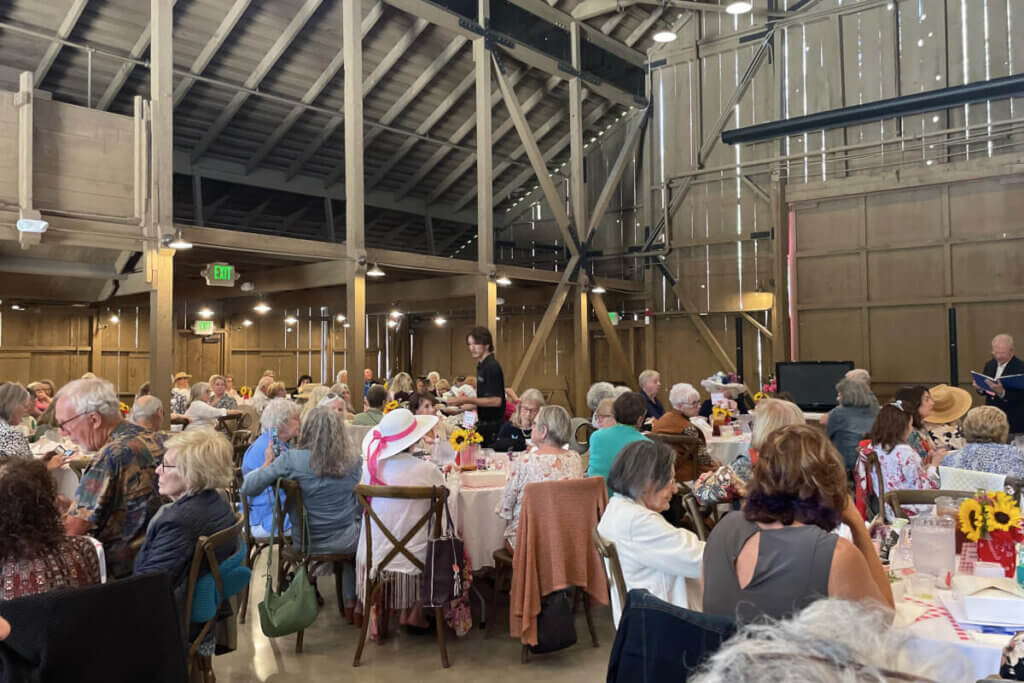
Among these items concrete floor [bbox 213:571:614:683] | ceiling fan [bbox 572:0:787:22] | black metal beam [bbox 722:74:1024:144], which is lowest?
concrete floor [bbox 213:571:614:683]

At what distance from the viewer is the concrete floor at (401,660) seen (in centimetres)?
368

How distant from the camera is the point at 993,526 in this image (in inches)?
90.2

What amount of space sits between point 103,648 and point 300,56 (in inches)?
392

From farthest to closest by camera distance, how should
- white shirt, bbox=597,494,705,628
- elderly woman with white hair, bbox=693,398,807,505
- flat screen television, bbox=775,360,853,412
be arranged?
flat screen television, bbox=775,360,853,412, elderly woman with white hair, bbox=693,398,807,505, white shirt, bbox=597,494,705,628

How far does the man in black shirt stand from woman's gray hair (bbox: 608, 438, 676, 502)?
309 cm

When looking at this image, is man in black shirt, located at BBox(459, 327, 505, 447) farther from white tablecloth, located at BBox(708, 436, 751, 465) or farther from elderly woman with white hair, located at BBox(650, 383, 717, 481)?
white tablecloth, located at BBox(708, 436, 751, 465)

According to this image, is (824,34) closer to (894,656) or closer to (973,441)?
(973,441)

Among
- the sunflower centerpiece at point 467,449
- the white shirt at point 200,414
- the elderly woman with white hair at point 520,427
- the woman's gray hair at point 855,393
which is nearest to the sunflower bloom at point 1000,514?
the sunflower centerpiece at point 467,449

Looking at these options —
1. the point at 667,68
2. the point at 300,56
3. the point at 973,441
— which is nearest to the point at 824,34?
the point at 667,68

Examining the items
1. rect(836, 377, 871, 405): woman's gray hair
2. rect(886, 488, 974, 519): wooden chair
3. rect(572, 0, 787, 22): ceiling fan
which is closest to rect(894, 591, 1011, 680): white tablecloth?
rect(886, 488, 974, 519): wooden chair

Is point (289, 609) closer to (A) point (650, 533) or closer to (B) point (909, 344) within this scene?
(A) point (650, 533)

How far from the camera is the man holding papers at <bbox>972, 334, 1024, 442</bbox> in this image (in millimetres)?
6641

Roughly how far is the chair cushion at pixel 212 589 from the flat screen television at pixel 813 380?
8776 millimetres

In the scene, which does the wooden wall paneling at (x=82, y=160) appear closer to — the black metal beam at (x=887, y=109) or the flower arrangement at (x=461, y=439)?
the flower arrangement at (x=461, y=439)
